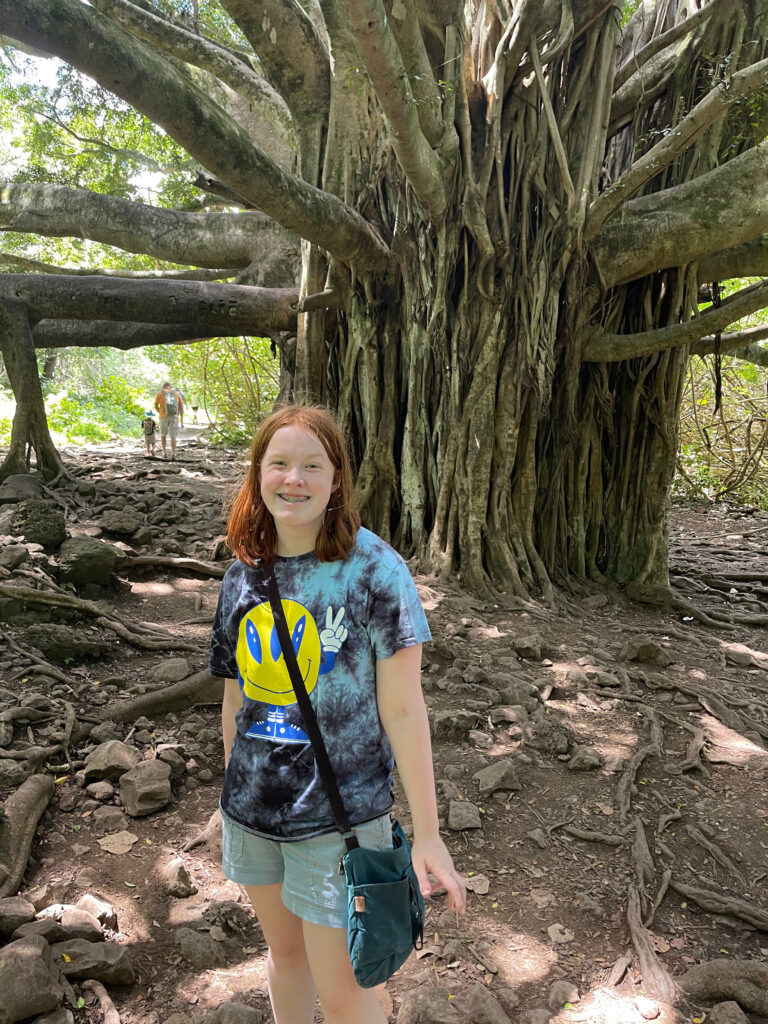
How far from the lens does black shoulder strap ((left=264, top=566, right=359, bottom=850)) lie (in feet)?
4.04

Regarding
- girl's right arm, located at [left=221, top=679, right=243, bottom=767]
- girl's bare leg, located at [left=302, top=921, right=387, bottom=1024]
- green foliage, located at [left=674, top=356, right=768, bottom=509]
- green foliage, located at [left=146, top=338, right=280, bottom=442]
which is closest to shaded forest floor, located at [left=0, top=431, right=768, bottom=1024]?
girl's bare leg, located at [left=302, top=921, right=387, bottom=1024]

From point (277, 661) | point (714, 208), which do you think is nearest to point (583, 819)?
point (277, 661)

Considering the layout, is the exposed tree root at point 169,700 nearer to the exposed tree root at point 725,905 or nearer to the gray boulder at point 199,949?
the gray boulder at point 199,949

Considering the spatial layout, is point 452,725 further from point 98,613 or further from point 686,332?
point 686,332

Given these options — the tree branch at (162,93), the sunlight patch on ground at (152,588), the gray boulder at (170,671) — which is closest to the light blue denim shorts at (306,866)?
the gray boulder at (170,671)

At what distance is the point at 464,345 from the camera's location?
4750 millimetres

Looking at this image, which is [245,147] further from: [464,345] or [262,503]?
[262,503]

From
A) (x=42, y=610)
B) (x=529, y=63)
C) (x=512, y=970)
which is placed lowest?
(x=512, y=970)

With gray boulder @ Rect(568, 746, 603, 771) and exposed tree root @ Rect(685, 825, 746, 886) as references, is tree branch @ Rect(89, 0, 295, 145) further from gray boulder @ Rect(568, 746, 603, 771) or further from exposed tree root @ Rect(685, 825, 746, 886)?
exposed tree root @ Rect(685, 825, 746, 886)

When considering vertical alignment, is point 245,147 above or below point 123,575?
above

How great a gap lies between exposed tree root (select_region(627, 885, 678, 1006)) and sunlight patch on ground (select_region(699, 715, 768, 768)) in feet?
3.91

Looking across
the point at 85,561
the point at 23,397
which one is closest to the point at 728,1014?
the point at 85,561

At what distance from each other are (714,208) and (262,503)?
14.0ft

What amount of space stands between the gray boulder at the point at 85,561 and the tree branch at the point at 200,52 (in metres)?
2.81
